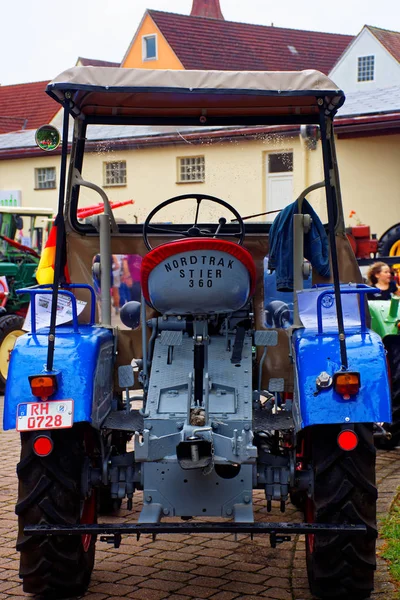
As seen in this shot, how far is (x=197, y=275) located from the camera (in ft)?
16.6

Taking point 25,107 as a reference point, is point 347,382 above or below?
below

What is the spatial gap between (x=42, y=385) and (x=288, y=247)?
168 centimetres

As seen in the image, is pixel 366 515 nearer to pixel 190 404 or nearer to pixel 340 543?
pixel 340 543

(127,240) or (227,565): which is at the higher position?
(127,240)

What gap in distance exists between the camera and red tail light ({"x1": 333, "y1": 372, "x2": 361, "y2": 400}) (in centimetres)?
473

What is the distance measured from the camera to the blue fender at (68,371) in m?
4.89

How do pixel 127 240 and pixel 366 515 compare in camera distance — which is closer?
pixel 366 515

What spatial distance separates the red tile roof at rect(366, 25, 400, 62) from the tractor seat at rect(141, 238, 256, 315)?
4151cm

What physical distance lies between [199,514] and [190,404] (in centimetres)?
51

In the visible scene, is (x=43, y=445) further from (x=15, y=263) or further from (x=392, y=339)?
(x=15, y=263)

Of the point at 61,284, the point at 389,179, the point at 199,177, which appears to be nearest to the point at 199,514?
the point at 61,284

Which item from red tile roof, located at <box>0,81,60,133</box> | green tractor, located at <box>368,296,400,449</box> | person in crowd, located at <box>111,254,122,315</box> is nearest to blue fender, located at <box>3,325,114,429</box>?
person in crowd, located at <box>111,254,122,315</box>

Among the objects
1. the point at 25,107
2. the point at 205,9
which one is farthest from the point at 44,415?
the point at 205,9

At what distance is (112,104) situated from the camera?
613 centimetres
